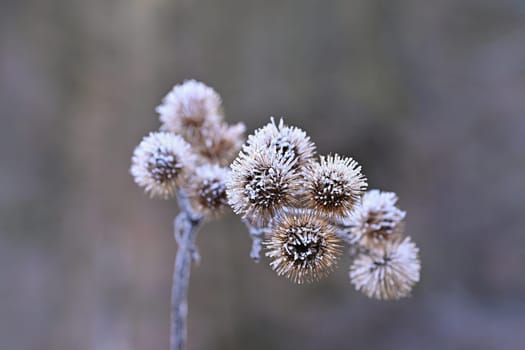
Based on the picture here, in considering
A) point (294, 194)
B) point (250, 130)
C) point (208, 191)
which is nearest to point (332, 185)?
point (294, 194)

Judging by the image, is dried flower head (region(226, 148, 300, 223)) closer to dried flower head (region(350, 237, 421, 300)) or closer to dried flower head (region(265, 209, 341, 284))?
dried flower head (region(265, 209, 341, 284))

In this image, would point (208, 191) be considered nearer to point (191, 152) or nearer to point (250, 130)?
point (191, 152)

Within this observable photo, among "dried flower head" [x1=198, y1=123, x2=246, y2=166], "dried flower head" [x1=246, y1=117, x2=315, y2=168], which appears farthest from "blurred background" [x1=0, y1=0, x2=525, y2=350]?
"dried flower head" [x1=246, y1=117, x2=315, y2=168]

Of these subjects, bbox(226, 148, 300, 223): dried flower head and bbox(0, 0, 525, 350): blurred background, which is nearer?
bbox(226, 148, 300, 223): dried flower head

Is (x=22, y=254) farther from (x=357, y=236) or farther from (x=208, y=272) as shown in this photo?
(x=357, y=236)

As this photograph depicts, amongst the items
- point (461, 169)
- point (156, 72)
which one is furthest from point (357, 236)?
point (156, 72)
